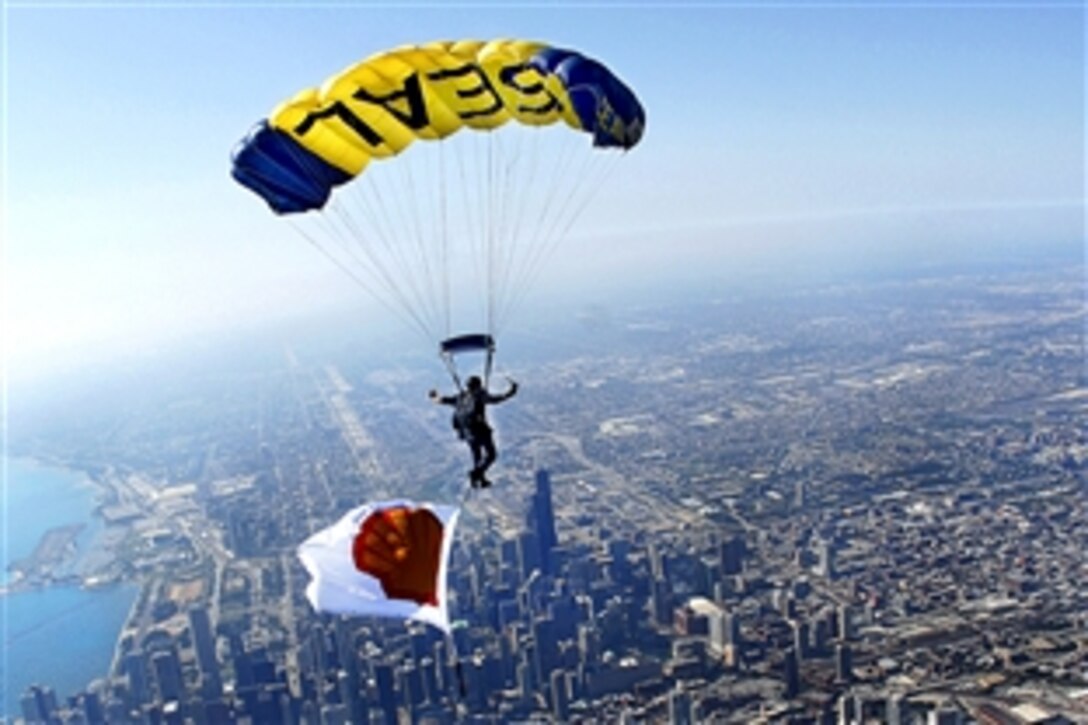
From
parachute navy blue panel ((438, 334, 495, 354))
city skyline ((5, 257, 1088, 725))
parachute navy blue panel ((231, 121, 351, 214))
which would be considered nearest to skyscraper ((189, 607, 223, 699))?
city skyline ((5, 257, 1088, 725))

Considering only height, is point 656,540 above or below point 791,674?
above

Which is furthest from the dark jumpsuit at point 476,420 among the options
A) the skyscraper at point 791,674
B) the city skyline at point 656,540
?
the skyscraper at point 791,674

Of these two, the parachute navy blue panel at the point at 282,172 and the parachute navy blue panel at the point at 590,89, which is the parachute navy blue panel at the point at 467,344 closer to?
the parachute navy blue panel at the point at 282,172

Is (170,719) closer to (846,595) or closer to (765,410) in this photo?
(846,595)

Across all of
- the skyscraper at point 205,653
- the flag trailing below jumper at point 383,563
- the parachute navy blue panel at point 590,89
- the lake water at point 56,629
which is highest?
the parachute navy blue panel at point 590,89

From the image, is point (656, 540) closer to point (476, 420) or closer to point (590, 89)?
point (476, 420)

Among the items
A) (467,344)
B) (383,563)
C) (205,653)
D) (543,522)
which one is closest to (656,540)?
(543,522)

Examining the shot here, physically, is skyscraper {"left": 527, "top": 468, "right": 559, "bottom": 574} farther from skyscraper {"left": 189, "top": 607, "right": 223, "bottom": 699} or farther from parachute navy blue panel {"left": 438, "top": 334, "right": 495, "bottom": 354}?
parachute navy blue panel {"left": 438, "top": 334, "right": 495, "bottom": 354}
